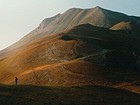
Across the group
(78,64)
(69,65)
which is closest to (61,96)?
(69,65)

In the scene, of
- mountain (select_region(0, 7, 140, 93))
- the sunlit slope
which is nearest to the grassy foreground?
mountain (select_region(0, 7, 140, 93))

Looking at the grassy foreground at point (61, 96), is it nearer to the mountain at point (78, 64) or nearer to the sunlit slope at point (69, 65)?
the mountain at point (78, 64)

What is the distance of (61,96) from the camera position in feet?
184

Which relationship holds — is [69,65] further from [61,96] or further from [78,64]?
[61,96]

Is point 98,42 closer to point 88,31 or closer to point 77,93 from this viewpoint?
point 88,31

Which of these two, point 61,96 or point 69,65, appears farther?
point 69,65

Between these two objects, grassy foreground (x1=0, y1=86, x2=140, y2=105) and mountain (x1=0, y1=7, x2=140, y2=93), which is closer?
grassy foreground (x1=0, y1=86, x2=140, y2=105)

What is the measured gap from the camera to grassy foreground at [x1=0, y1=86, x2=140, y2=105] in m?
51.3

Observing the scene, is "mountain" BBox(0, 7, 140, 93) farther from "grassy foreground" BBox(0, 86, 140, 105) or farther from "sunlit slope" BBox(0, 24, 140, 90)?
"grassy foreground" BBox(0, 86, 140, 105)

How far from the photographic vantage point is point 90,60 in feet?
339

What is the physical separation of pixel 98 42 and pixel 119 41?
15133 mm

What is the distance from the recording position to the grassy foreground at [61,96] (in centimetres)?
5126

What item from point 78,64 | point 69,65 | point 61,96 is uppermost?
point 61,96

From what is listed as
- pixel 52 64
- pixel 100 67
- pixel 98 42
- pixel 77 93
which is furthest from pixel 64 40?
pixel 77 93
